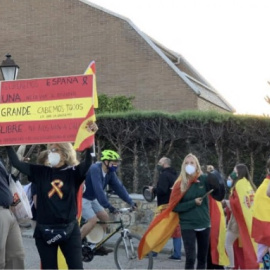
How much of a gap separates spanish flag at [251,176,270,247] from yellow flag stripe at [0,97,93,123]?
2621 millimetres

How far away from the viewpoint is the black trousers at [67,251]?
5.51 m

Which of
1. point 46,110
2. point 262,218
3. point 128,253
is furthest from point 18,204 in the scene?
point 262,218

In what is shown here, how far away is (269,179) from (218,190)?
0.69 meters

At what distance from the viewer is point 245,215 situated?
26.6ft

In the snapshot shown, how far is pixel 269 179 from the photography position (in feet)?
23.0

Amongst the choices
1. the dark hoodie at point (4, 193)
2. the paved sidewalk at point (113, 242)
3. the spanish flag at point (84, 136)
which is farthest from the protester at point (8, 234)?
the paved sidewalk at point (113, 242)

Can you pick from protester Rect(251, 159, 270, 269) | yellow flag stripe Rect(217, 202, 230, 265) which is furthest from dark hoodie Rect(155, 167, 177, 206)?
protester Rect(251, 159, 270, 269)

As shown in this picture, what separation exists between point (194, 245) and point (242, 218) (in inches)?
48.7

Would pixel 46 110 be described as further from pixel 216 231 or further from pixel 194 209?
pixel 216 231

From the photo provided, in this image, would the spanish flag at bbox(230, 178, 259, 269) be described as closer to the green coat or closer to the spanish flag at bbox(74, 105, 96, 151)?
the green coat

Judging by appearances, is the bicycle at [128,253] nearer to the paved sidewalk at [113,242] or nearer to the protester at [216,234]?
the protester at [216,234]

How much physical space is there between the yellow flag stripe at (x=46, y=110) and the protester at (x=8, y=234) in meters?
0.61

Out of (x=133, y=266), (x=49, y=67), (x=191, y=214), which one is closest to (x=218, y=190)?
(x=191, y=214)

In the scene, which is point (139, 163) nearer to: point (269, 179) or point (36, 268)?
point (36, 268)
